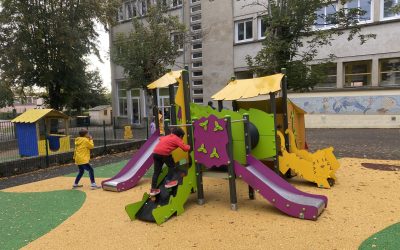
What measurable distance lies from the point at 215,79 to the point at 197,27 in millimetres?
4237

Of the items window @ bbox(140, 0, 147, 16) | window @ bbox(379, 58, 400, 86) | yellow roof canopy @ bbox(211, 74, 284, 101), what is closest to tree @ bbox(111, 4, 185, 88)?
window @ bbox(140, 0, 147, 16)

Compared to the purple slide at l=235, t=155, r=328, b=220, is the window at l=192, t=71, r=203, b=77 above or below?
above

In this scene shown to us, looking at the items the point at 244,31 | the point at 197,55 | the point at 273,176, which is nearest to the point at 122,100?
the point at 197,55

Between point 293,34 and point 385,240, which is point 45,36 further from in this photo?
point 385,240

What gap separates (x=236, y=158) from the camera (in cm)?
657

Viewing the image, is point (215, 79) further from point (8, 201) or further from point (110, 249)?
point (110, 249)

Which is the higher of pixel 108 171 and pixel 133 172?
pixel 133 172

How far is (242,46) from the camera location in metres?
23.9

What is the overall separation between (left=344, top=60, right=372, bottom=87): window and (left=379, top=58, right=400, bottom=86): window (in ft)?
2.10

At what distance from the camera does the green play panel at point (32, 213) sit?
5.32 meters

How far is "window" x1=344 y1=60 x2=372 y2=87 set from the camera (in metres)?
19.9

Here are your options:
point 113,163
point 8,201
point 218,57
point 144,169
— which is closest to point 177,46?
point 218,57

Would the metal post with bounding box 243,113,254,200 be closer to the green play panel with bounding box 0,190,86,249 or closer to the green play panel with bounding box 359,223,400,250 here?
the green play panel with bounding box 359,223,400,250

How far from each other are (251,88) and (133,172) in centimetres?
352
